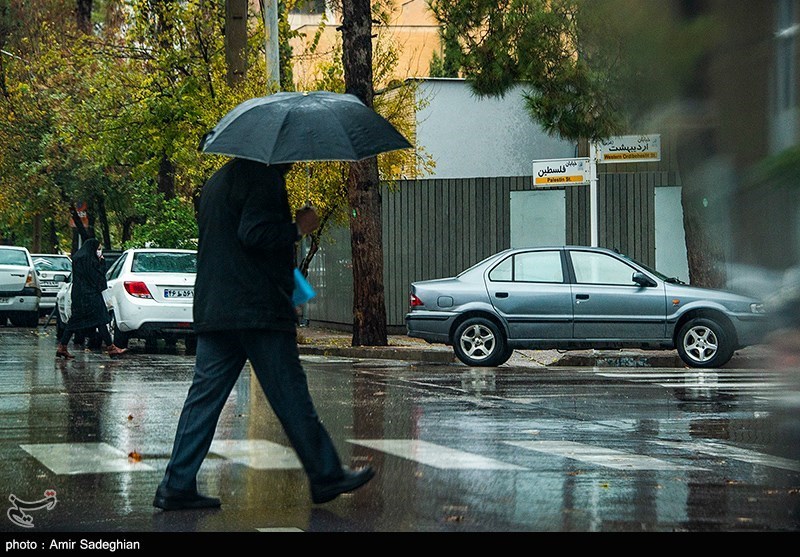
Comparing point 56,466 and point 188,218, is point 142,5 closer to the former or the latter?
point 188,218

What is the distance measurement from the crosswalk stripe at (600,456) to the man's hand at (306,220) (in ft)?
8.65

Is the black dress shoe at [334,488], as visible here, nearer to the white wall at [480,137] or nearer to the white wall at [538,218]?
the white wall at [538,218]

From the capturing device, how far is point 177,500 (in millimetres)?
6664

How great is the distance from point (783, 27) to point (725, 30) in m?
0.18

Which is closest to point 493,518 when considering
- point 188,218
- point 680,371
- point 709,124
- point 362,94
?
point 709,124

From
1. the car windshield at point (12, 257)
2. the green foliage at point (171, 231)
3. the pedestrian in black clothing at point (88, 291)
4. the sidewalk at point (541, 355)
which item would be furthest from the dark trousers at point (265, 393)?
the car windshield at point (12, 257)

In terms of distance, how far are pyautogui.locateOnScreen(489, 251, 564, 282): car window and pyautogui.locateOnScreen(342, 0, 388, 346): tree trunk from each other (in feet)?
14.1

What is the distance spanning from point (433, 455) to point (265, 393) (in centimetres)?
235

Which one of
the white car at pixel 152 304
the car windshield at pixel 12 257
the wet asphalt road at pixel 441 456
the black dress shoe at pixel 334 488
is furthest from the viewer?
the car windshield at pixel 12 257

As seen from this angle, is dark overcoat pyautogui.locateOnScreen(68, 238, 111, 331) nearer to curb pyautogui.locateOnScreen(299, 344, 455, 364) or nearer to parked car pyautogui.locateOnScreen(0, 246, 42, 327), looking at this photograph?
curb pyautogui.locateOnScreen(299, 344, 455, 364)

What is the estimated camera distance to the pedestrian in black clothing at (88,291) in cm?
1952

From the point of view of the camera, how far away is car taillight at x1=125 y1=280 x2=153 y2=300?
20766 mm

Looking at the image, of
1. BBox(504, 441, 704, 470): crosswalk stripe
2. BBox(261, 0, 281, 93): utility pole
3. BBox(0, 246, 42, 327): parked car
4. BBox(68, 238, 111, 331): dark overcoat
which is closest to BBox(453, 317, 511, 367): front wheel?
BBox(68, 238, 111, 331): dark overcoat

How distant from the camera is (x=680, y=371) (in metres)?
17.2
